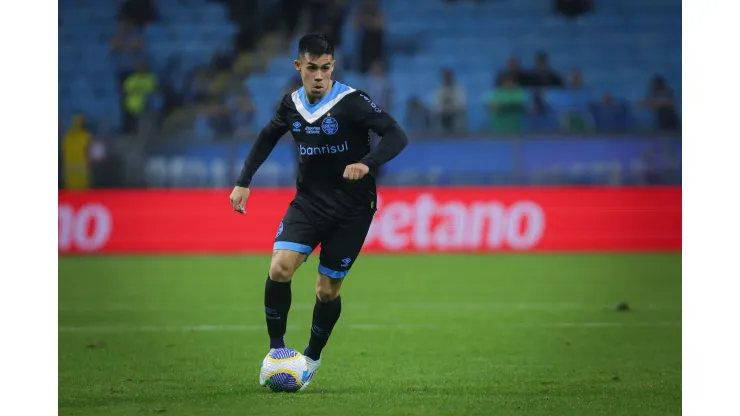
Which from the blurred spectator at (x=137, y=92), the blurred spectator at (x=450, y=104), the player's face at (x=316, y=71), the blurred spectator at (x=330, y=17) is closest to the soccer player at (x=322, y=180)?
the player's face at (x=316, y=71)

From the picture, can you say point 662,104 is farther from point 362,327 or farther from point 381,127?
point 381,127

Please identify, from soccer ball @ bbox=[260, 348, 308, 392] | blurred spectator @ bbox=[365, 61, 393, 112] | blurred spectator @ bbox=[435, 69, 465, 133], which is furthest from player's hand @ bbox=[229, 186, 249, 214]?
blurred spectator @ bbox=[365, 61, 393, 112]

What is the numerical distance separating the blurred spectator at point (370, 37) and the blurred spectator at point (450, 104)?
1.39m

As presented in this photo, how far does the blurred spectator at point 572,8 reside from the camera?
2022cm

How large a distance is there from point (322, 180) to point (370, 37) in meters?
13.4

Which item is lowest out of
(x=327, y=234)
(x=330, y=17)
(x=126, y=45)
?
(x=327, y=234)

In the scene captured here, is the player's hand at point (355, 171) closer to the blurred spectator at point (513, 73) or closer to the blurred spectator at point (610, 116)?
the blurred spectator at point (610, 116)

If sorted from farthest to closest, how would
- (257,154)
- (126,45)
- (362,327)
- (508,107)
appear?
(126,45)
(508,107)
(362,327)
(257,154)

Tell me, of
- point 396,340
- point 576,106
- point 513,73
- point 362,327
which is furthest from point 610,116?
point 396,340

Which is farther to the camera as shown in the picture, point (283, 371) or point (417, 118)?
point (417, 118)

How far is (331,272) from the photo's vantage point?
6.30m

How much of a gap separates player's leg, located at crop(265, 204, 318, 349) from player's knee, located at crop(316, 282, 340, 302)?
0.24 metres

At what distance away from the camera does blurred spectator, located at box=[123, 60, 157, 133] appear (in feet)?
60.5

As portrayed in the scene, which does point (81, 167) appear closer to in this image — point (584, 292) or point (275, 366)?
point (584, 292)
